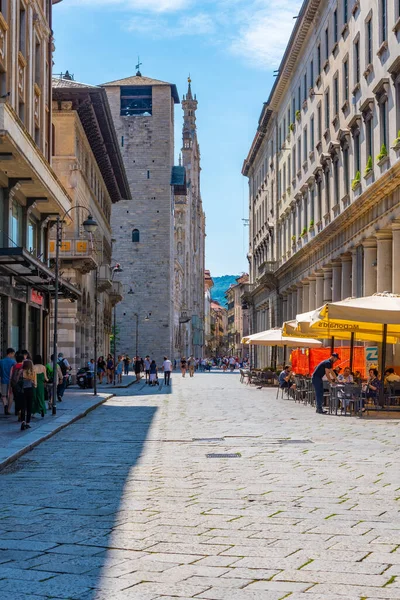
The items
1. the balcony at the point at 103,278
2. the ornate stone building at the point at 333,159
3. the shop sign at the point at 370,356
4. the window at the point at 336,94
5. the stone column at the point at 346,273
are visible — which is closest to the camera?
the shop sign at the point at 370,356

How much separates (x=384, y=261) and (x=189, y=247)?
342ft

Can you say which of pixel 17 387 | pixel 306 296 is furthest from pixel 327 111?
pixel 17 387

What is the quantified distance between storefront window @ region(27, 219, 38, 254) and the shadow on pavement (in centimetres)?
1649

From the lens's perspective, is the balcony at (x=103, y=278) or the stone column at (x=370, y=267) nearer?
the stone column at (x=370, y=267)

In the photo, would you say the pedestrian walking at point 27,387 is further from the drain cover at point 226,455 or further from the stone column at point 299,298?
the stone column at point 299,298

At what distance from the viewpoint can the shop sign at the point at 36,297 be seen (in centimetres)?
3138

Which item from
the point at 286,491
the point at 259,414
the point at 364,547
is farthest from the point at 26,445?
the point at 259,414

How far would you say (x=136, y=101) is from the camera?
87.8 meters

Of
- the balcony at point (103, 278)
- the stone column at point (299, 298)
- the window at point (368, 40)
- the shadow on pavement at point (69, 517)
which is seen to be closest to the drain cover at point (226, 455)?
the shadow on pavement at point (69, 517)

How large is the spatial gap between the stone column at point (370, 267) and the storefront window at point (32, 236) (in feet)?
38.0

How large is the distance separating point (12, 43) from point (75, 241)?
15.6 metres

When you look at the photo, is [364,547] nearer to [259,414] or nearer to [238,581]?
[238,581]

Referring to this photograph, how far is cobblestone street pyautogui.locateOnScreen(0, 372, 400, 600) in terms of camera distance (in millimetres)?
5781

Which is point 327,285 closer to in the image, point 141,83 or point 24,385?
point 24,385
